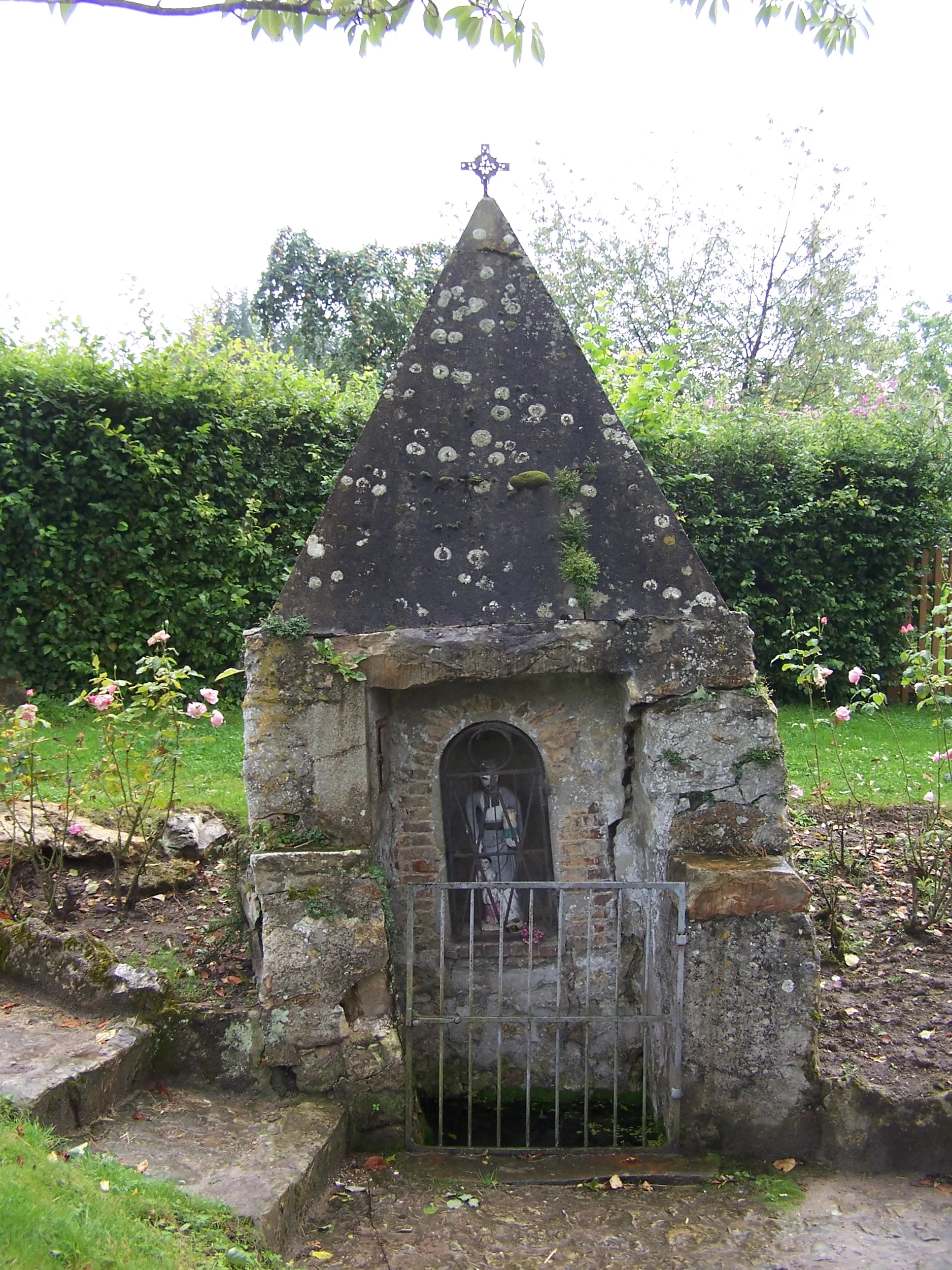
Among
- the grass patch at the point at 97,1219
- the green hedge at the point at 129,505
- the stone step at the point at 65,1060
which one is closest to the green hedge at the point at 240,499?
the green hedge at the point at 129,505

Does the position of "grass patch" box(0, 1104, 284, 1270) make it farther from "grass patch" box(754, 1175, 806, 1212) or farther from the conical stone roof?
the conical stone roof

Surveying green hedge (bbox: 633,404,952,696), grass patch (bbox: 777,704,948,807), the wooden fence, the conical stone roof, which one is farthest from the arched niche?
the wooden fence

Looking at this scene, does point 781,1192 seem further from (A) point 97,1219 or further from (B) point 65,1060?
(B) point 65,1060

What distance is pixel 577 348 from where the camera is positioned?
15.7 feet

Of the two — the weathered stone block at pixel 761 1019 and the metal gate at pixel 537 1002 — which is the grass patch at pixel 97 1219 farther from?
the weathered stone block at pixel 761 1019

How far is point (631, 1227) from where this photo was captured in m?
3.58

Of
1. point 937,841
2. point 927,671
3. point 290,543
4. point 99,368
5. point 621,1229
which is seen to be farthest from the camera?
point 290,543

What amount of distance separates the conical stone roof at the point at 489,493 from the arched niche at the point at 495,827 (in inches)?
33.5

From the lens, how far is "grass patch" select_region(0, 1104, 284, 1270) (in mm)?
2479

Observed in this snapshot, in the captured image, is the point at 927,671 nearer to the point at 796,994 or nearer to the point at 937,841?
the point at 937,841

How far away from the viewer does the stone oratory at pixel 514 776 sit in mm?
4082

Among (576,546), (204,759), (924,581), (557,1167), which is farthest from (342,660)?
(924,581)

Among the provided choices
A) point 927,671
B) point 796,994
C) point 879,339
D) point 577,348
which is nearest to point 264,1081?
point 796,994

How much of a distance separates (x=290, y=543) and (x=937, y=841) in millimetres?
6773
